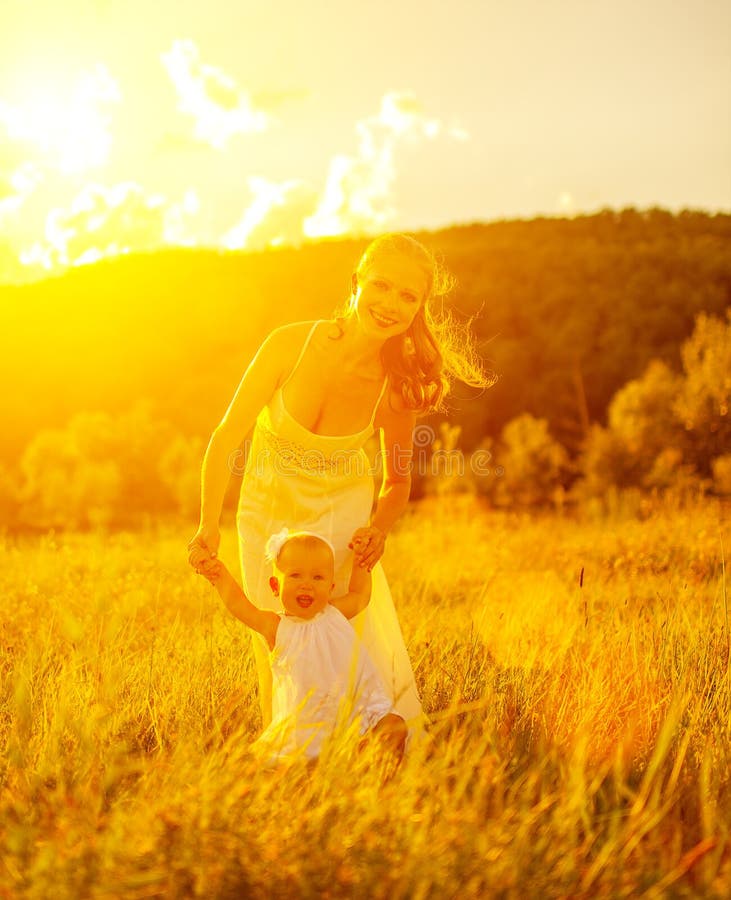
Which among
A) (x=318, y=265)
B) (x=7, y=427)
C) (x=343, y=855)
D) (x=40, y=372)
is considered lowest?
(x=343, y=855)

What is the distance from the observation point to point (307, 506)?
3.53m

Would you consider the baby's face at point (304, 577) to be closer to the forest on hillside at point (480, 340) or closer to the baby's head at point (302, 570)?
the baby's head at point (302, 570)

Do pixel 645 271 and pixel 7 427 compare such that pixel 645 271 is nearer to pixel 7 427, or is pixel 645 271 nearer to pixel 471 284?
pixel 471 284

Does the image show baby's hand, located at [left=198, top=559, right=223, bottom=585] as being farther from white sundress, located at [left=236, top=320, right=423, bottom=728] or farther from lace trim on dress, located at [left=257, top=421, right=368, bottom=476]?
lace trim on dress, located at [left=257, top=421, right=368, bottom=476]

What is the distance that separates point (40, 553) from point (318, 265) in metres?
111

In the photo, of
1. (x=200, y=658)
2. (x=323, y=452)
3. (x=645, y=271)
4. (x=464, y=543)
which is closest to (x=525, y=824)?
(x=323, y=452)

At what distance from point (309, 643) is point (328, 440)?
84 centimetres

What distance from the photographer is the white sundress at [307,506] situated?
353 centimetres

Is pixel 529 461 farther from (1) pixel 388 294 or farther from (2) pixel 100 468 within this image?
(1) pixel 388 294

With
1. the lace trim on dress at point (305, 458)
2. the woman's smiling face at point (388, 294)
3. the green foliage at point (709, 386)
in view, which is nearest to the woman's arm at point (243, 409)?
the lace trim on dress at point (305, 458)

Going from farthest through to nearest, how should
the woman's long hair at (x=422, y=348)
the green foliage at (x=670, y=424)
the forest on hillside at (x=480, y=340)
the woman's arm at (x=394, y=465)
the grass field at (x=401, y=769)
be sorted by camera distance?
the forest on hillside at (x=480, y=340)
the green foliage at (x=670, y=424)
the woman's arm at (x=394, y=465)
the woman's long hair at (x=422, y=348)
the grass field at (x=401, y=769)

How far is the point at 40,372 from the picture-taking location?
97.4 m

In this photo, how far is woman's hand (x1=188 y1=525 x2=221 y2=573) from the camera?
3234 mm

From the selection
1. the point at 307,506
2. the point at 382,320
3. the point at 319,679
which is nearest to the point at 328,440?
the point at 307,506
